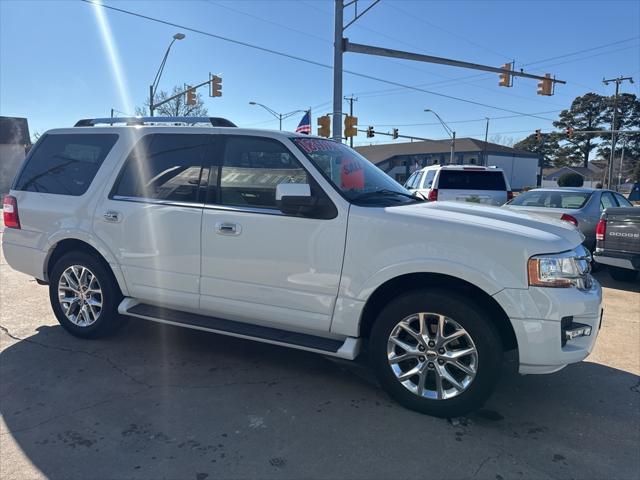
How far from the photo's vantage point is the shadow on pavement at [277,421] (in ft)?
8.97

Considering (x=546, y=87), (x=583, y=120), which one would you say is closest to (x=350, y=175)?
(x=546, y=87)

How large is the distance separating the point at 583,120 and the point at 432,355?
274ft

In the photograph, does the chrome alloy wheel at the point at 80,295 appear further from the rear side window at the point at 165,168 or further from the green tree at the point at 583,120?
the green tree at the point at 583,120

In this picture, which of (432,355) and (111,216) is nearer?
(432,355)

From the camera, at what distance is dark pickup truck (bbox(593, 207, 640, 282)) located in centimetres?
695

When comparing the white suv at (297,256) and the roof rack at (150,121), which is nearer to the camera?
the white suv at (297,256)

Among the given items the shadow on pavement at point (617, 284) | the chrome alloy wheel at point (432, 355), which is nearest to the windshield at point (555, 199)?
the shadow on pavement at point (617, 284)

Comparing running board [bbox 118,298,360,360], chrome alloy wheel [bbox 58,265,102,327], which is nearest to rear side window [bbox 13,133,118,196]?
chrome alloy wheel [bbox 58,265,102,327]

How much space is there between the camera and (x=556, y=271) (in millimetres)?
2986

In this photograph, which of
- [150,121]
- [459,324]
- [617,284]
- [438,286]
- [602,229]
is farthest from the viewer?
[617,284]

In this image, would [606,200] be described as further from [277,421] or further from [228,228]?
[277,421]

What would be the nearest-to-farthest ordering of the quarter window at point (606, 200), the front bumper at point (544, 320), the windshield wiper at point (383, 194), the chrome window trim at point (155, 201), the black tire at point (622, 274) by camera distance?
1. the front bumper at point (544, 320)
2. the windshield wiper at point (383, 194)
3. the chrome window trim at point (155, 201)
4. the black tire at point (622, 274)
5. the quarter window at point (606, 200)

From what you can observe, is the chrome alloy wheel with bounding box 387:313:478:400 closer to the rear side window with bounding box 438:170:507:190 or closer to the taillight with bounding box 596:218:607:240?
the taillight with bounding box 596:218:607:240

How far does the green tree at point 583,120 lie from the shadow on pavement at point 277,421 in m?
75.7
